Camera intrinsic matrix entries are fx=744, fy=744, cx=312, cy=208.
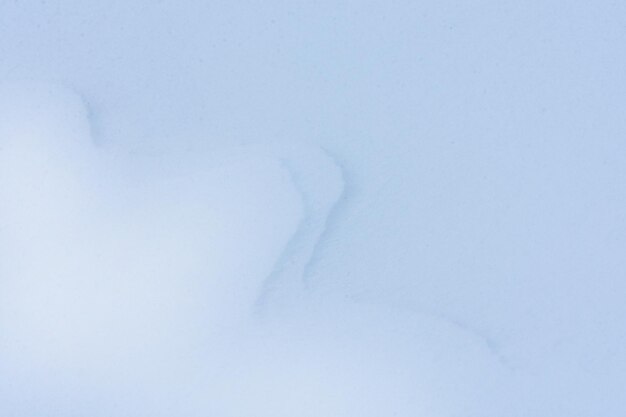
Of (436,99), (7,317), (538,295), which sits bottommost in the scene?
(7,317)

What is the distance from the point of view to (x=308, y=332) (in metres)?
0.61

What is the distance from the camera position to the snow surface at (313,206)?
23.8 inches

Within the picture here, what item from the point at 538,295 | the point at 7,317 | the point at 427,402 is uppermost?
the point at 538,295

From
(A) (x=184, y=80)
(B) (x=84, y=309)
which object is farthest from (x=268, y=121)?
(B) (x=84, y=309)

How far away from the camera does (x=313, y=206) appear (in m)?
0.62

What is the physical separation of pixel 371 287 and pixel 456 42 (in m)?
0.21

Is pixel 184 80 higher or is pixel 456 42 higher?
pixel 456 42

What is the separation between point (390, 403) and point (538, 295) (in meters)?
0.15

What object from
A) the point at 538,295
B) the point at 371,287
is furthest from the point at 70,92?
the point at 538,295

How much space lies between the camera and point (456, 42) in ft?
2.00

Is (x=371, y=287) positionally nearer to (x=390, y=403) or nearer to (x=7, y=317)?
(x=390, y=403)

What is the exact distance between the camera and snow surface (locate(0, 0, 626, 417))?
605mm

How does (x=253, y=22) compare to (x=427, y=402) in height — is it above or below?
above

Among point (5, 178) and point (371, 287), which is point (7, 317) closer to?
point (5, 178)
